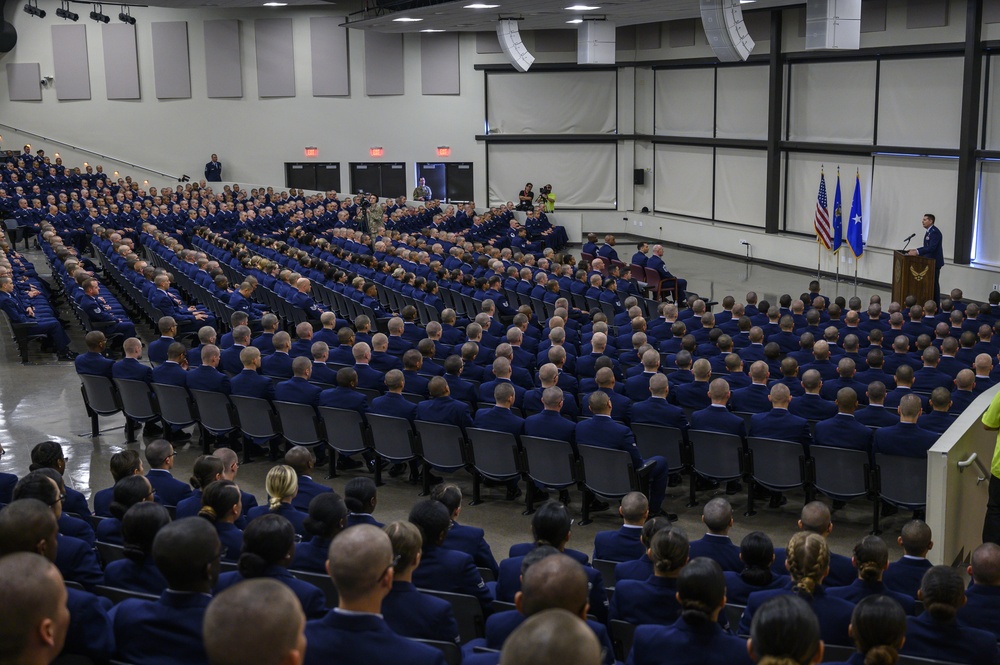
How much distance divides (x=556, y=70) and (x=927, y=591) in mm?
27588

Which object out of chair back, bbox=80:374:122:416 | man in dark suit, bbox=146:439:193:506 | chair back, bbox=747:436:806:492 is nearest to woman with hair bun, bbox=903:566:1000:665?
chair back, bbox=747:436:806:492

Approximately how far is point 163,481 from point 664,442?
4041 millimetres

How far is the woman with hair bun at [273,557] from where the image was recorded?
4.06 m

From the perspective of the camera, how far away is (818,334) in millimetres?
12203

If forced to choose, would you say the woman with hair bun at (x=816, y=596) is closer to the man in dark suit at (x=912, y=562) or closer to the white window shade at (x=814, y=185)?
the man in dark suit at (x=912, y=562)

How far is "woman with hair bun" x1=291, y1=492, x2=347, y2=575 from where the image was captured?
15.9 feet

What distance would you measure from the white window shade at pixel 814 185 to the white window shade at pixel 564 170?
778 cm

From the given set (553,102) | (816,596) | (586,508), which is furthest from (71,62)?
(816,596)

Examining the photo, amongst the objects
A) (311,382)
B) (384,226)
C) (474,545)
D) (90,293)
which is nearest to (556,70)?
(384,226)

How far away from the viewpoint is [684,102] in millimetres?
27500

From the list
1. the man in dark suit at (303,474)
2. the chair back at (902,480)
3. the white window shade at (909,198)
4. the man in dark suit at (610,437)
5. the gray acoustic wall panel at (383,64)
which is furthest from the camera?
the gray acoustic wall panel at (383,64)

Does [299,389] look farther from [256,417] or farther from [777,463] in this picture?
[777,463]

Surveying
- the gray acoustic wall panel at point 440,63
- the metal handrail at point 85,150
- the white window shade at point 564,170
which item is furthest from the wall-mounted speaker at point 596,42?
the metal handrail at point 85,150

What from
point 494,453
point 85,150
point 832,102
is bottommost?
point 494,453
